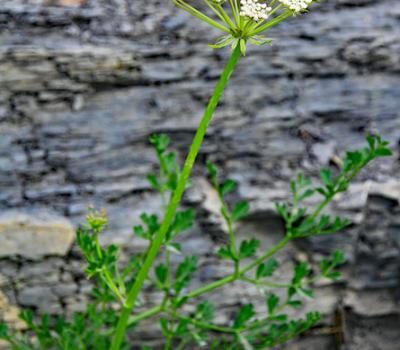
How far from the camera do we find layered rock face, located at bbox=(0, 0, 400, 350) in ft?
7.03

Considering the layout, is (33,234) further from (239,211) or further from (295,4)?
(295,4)

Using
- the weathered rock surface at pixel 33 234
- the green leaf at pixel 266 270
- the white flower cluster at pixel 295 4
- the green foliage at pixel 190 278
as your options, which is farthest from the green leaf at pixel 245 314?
the white flower cluster at pixel 295 4

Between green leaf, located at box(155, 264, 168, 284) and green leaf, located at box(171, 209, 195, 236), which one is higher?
green leaf, located at box(171, 209, 195, 236)

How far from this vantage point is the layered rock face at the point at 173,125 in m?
2.14

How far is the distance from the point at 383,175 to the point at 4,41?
140cm

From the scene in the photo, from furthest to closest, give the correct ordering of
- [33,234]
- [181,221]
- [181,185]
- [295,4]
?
1. [33,234]
2. [181,221]
3. [181,185]
4. [295,4]

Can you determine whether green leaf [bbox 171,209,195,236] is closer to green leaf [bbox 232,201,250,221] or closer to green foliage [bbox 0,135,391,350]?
green foliage [bbox 0,135,391,350]

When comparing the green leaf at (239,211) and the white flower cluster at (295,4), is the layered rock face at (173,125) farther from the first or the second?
the white flower cluster at (295,4)

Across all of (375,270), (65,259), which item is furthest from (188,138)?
(375,270)

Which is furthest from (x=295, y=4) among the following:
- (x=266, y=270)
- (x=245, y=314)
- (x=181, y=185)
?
(x=245, y=314)

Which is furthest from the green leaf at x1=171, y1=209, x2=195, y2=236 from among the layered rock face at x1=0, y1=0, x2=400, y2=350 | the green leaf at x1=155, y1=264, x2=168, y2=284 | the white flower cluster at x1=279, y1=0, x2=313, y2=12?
the white flower cluster at x1=279, y1=0, x2=313, y2=12

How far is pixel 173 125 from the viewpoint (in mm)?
2266

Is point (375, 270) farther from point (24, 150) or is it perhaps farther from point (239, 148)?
point (24, 150)

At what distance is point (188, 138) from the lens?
229 cm
